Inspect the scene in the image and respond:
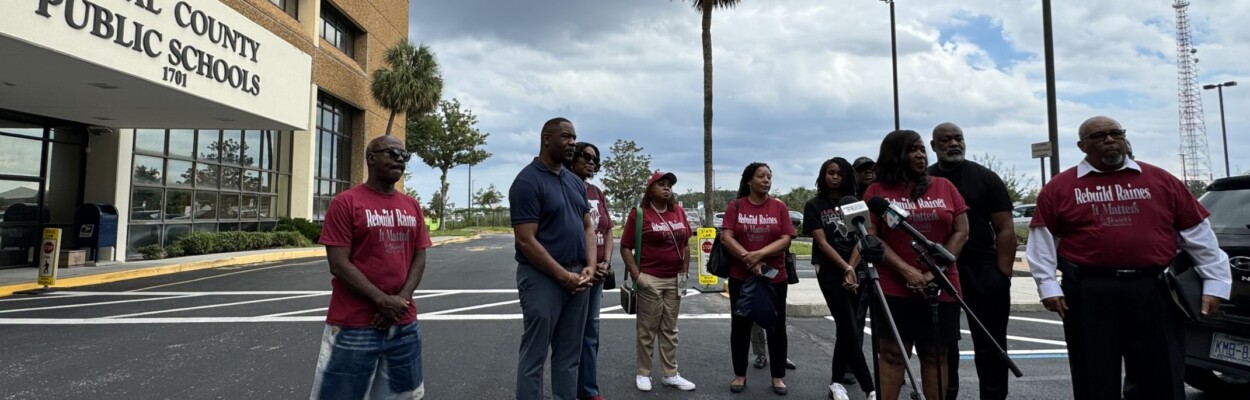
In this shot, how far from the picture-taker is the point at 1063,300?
281cm

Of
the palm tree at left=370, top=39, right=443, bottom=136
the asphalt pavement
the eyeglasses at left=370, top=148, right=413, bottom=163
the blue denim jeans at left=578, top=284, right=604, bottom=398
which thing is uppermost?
the palm tree at left=370, top=39, right=443, bottom=136

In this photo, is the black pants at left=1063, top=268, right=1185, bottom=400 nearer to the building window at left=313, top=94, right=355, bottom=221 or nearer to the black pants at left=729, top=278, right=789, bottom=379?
the black pants at left=729, top=278, right=789, bottom=379

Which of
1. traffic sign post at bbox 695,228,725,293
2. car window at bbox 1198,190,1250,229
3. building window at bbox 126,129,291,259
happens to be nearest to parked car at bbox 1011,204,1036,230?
traffic sign post at bbox 695,228,725,293

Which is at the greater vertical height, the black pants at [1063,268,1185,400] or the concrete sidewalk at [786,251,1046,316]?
the black pants at [1063,268,1185,400]

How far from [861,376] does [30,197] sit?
638 inches

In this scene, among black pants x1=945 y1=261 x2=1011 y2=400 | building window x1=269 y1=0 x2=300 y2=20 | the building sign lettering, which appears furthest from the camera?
building window x1=269 y1=0 x2=300 y2=20

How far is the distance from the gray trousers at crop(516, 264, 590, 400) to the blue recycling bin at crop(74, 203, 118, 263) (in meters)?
13.3

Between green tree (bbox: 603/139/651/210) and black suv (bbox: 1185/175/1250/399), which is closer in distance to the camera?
black suv (bbox: 1185/175/1250/399)

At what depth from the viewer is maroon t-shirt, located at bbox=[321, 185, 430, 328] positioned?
96.1 inches

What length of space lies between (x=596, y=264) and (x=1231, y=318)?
138 inches

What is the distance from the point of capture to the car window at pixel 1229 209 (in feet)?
11.4

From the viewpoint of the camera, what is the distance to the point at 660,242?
421cm

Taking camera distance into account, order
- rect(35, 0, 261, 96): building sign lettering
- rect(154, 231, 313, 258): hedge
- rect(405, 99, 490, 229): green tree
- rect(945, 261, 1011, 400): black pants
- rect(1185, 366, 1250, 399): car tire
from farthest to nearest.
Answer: rect(405, 99, 490, 229): green tree, rect(154, 231, 313, 258): hedge, rect(35, 0, 261, 96): building sign lettering, rect(1185, 366, 1250, 399): car tire, rect(945, 261, 1011, 400): black pants

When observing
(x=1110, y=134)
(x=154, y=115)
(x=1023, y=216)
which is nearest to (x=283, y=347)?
(x=1110, y=134)
